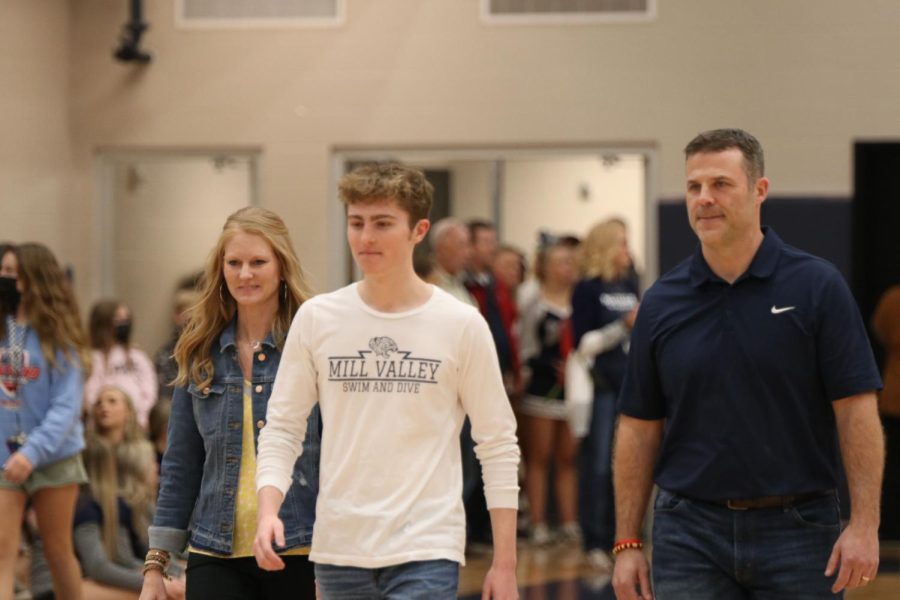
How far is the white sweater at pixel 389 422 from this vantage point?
306cm

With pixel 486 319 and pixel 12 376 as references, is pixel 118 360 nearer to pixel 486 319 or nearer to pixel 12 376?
pixel 486 319

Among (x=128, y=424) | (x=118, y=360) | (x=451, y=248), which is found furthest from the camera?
(x=118, y=360)

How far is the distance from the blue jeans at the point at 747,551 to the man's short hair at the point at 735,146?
0.80m

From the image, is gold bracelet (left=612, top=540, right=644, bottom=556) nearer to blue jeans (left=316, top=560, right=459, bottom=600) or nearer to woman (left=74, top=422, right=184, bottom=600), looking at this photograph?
blue jeans (left=316, top=560, right=459, bottom=600)

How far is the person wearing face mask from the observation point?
26.9 ft

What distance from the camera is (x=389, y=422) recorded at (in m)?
3.10

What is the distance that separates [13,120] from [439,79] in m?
2.77

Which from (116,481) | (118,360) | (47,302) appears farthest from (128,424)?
(118,360)

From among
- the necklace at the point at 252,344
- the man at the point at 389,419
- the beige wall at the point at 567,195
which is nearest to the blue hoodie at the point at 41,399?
the necklace at the point at 252,344

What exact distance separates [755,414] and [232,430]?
1.32m

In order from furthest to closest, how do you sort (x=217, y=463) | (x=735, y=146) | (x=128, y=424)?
(x=128, y=424) < (x=217, y=463) < (x=735, y=146)

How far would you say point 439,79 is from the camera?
9.16 metres

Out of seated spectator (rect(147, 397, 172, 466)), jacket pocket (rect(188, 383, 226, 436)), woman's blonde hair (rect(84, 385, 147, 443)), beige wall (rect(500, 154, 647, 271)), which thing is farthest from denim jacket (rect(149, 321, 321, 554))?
beige wall (rect(500, 154, 647, 271))

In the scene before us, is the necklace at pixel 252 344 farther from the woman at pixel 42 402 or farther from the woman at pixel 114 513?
the woman at pixel 114 513
